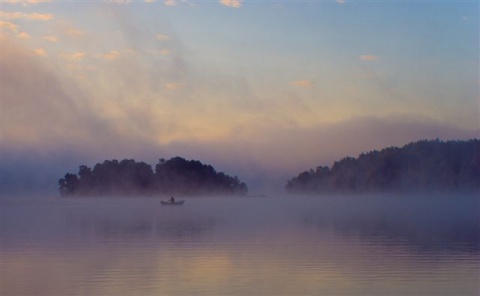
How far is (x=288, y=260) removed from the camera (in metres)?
21.1

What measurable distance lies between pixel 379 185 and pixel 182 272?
109m

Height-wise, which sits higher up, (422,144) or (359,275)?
(422,144)

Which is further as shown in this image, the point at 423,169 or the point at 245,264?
the point at 423,169

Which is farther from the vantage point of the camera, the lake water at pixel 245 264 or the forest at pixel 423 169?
the forest at pixel 423 169

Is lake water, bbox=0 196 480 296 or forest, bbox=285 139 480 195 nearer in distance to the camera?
lake water, bbox=0 196 480 296

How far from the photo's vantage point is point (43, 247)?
2639 centimetres

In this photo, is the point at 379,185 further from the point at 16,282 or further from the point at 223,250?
the point at 16,282

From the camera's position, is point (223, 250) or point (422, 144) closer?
point (223, 250)

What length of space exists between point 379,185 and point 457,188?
17363 mm

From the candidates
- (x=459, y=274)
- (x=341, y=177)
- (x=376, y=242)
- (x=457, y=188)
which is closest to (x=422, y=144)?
(x=457, y=188)

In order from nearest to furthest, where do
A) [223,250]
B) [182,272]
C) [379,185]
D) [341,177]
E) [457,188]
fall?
[182,272] < [223,250] < [457,188] < [379,185] < [341,177]

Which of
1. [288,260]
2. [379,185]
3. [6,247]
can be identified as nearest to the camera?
[288,260]

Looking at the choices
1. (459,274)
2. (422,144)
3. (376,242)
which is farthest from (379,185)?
(459,274)

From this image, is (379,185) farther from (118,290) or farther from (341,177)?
(118,290)
